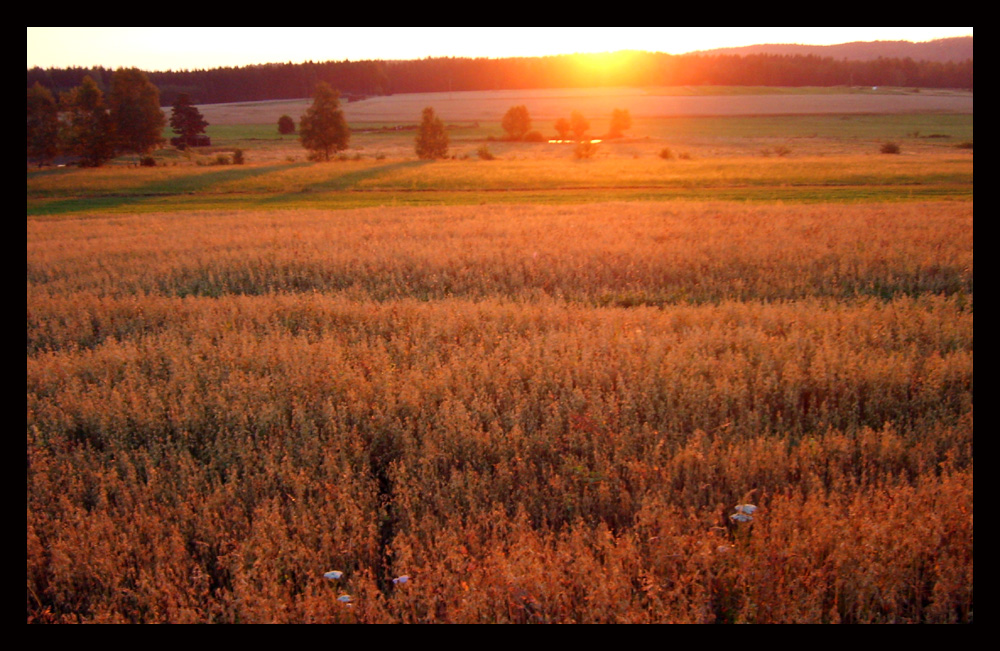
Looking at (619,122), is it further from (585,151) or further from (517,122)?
(585,151)

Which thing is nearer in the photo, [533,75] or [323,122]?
[323,122]

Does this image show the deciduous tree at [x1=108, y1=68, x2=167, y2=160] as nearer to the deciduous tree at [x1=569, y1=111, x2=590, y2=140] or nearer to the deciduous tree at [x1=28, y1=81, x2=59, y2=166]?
the deciduous tree at [x1=28, y1=81, x2=59, y2=166]

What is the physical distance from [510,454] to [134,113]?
66.3 m

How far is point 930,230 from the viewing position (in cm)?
1386

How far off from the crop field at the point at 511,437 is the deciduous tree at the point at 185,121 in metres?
77.0

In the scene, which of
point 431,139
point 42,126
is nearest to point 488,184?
point 431,139

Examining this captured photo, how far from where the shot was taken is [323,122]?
2307 inches

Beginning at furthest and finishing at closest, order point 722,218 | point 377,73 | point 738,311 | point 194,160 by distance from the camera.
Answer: point 377,73 < point 194,160 < point 722,218 < point 738,311

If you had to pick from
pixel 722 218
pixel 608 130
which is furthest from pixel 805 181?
pixel 608 130

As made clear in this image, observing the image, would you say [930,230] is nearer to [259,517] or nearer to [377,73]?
[259,517]

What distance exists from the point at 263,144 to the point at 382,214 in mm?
69477

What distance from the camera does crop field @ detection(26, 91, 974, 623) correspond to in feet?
11.8

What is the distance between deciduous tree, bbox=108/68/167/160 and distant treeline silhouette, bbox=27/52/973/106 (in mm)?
65566

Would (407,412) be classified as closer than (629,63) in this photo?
Yes
